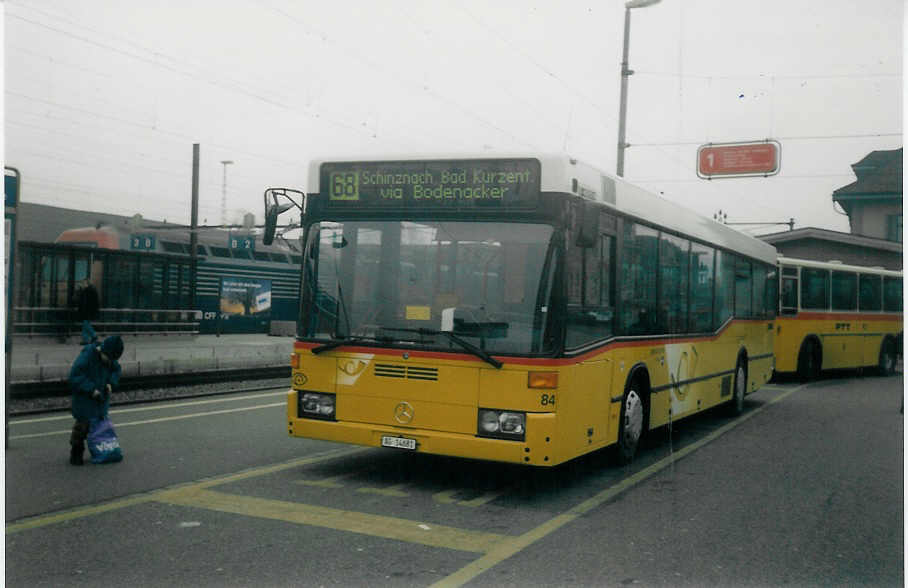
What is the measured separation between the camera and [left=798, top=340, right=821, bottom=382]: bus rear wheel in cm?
1980

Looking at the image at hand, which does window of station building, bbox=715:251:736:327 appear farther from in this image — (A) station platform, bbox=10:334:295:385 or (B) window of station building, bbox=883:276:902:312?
(A) station platform, bbox=10:334:295:385

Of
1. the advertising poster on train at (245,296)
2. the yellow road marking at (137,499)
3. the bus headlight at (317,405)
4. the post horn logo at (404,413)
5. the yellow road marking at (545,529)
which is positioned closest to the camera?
the yellow road marking at (545,529)

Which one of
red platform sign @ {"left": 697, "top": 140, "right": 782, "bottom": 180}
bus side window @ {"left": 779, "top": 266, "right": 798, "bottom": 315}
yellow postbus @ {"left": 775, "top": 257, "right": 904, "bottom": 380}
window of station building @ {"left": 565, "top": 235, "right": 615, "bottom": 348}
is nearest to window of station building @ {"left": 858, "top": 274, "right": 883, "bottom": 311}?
yellow postbus @ {"left": 775, "top": 257, "right": 904, "bottom": 380}

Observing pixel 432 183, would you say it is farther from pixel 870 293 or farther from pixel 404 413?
pixel 870 293

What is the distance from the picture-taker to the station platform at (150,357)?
15477 millimetres

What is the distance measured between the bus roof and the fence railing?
597 inches

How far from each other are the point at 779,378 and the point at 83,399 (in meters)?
17.2

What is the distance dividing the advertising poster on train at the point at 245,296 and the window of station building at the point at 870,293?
895 inches

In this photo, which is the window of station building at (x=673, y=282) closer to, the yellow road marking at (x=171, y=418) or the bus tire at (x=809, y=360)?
the yellow road marking at (x=171, y=418)

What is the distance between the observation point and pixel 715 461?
944 centimetres

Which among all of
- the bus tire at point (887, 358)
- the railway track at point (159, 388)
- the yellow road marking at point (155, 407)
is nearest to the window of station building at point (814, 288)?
the bus tire at point (887, 358)

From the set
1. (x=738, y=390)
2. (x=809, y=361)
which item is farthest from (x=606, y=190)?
(x=809, y=361)

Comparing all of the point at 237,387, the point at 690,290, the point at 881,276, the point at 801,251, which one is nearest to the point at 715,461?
the point at 690,290

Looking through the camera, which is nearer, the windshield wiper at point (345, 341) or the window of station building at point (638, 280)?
the windshield wiper at point (345, 341)
